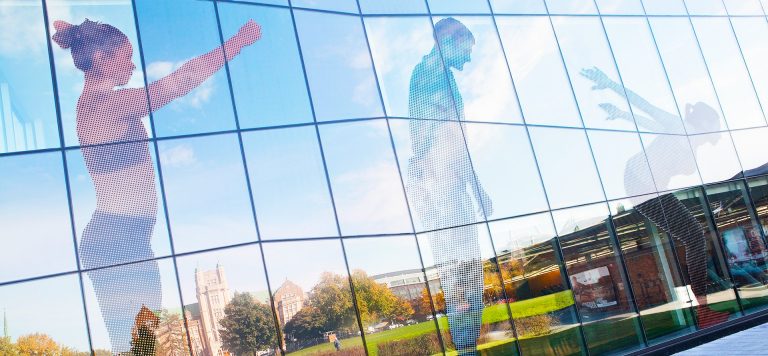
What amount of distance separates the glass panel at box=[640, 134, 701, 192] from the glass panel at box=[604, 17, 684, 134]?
318 millimetres

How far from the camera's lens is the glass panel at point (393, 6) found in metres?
15.4

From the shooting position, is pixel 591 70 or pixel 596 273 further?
pixel 591 70

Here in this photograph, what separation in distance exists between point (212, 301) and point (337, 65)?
261 inches

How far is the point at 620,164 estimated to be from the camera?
52.5ft

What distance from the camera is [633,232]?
15.7 meters

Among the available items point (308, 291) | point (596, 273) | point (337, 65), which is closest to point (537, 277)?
point (596, 273)

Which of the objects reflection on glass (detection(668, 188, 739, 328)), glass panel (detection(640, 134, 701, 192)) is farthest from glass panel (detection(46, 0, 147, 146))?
glass panel (detection(640, 134, 701, 192))

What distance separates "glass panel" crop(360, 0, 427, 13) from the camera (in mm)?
15422

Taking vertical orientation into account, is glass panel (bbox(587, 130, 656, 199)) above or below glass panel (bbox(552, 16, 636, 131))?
below

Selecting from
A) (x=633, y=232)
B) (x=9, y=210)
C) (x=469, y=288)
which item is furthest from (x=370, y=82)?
(x=9, y=210)

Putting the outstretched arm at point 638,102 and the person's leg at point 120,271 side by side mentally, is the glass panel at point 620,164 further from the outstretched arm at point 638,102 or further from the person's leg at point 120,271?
the person's leg at point 120,271

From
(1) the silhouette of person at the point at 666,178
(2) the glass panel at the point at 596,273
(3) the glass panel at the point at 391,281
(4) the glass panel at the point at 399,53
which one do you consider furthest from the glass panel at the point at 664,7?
(3) the glass panel at the point at 391,281

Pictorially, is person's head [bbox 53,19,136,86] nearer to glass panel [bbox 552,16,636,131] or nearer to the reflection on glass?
glass panel [bbox 552,16,636,131]

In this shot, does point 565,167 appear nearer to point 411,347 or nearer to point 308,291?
point 308,291
